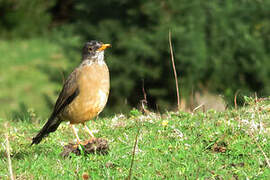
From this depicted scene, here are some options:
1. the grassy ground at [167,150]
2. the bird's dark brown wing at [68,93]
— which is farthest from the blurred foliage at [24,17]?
the bird's dark brown wing at [68,93]

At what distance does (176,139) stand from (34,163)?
5.86ft

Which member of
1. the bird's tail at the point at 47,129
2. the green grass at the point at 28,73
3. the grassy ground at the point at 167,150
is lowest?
the green grass at the point at 28,73

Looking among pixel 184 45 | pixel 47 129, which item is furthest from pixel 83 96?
pixel 184 45

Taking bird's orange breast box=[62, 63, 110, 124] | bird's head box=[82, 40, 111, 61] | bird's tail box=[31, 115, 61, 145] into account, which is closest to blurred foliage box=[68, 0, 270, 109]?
bird's head box=[82, 40, 111, 61]

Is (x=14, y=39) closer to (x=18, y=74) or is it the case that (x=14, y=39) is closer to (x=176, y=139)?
(x=18, y=74)

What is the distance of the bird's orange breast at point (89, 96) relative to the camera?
6.25 metres

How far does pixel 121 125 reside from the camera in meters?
7.46

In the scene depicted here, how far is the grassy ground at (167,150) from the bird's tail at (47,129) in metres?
0.16

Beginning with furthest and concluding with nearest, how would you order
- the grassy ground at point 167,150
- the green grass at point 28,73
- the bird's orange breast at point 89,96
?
the green grass at point 28,73 → the bird's orange breast at point 89,96 → the grassy ground at point 167,150

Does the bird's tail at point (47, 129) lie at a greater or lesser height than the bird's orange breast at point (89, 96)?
lesser

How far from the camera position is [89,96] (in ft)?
20.5

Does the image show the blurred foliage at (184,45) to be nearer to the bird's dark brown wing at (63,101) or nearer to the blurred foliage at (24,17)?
the bird's dark brown wing at (63,101)

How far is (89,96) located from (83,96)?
0.27ft

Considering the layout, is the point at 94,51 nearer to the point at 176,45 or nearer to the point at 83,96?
the point at 83,96
